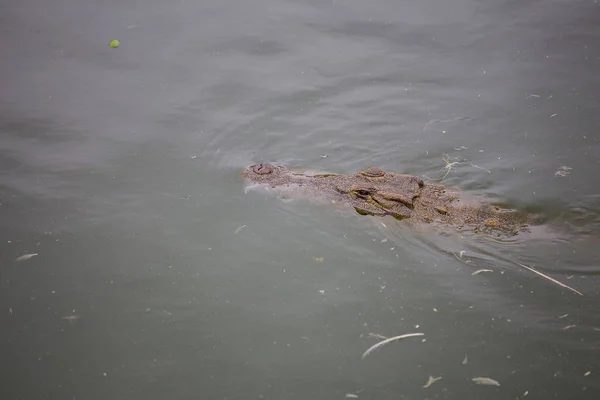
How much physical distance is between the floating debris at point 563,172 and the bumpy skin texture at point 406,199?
78cm

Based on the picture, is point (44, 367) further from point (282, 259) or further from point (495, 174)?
point (495, 174)

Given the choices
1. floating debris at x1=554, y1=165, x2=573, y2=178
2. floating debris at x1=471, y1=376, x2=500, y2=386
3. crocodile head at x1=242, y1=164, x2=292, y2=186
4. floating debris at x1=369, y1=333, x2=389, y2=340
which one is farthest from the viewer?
floating debris at x1=554, y1=165, x2=573, y2=178

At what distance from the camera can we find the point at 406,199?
14.5 ft

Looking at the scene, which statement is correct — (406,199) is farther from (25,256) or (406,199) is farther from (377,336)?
(25,256)

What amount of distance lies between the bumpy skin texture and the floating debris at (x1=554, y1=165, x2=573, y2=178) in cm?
78

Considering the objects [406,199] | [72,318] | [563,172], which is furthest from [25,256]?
[563,172]

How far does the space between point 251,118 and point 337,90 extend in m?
1.08

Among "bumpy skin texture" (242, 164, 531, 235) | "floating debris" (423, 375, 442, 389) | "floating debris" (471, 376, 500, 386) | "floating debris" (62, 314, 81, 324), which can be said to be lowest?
Answer: "floating debris" (423, 375, 442, 389)

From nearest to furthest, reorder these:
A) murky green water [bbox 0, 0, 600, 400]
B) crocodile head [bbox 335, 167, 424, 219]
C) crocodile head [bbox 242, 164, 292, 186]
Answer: murky green water [bbox 0, 0, 600, 400], crocodile head [bbox 335, 167, 424, 219], crocodile head [bbox 242, 164, 292, 186]

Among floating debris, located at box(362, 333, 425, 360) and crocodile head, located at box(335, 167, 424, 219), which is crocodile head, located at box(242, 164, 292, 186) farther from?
floating debris, located at box(362, 333, 425, 360)

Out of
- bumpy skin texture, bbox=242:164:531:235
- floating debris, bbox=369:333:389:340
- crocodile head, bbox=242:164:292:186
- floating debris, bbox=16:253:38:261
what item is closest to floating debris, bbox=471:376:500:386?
floating debris, bbox=369:333:389:340

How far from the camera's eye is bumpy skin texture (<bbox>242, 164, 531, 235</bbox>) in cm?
450

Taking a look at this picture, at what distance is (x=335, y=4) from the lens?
7164 millimetres

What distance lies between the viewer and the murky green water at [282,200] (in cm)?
381
